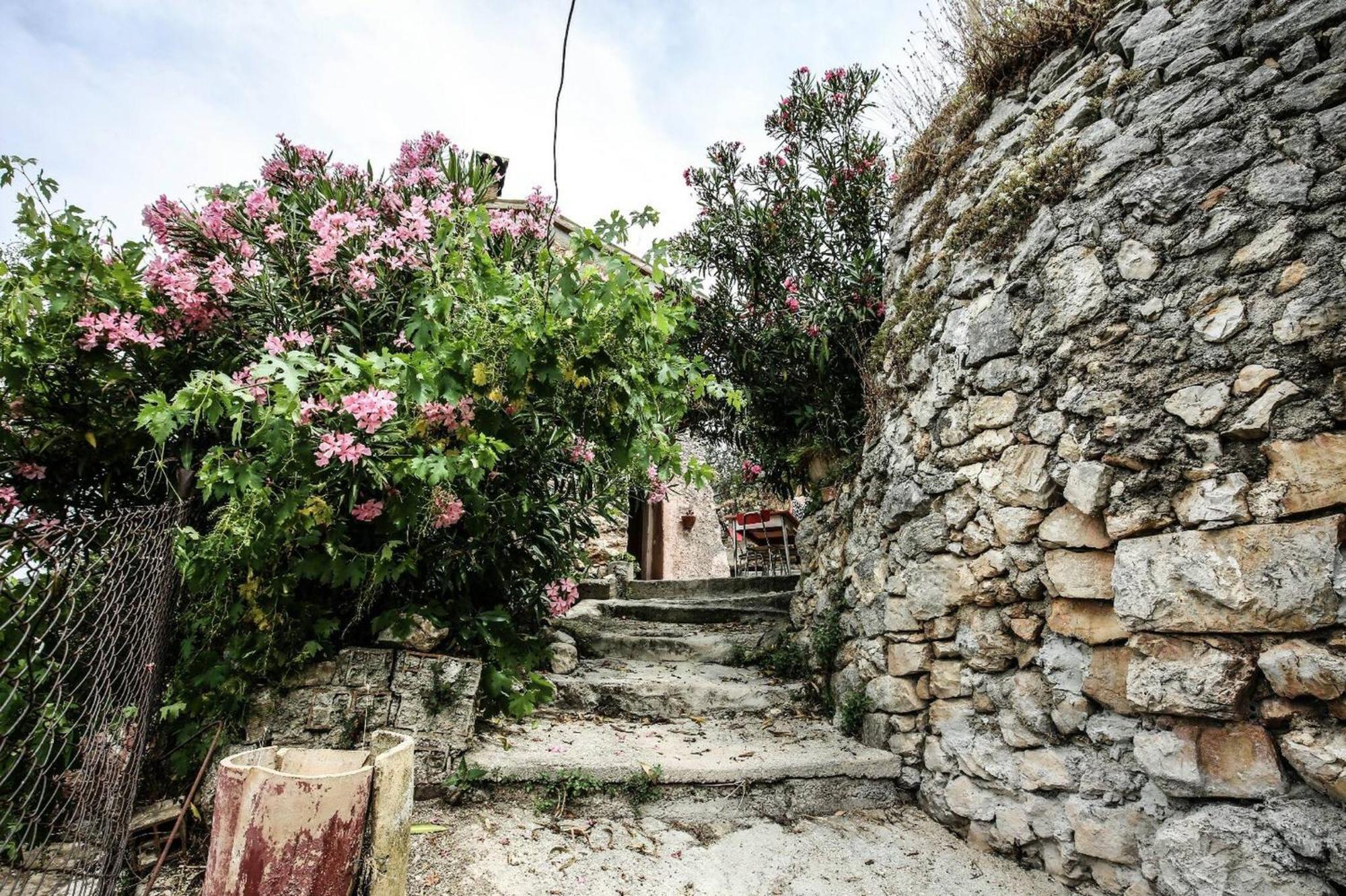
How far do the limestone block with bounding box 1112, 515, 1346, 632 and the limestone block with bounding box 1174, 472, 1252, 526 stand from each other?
33mm

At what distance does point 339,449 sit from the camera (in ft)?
6.47

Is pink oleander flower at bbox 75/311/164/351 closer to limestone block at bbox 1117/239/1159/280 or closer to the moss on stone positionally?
the moss on stone

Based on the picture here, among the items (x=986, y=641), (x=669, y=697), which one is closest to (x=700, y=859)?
(x=669, y=697)

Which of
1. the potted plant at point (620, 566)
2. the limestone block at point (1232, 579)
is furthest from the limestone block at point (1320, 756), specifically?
the potted plant at point (620, 566)

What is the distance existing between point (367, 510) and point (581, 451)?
1041mm

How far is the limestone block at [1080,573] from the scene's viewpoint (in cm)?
191

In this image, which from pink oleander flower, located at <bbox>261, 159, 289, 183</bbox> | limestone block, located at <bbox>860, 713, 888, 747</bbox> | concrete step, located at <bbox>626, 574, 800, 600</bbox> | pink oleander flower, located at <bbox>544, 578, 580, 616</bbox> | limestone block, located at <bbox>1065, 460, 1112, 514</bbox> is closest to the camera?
limestone block, located at <bbox>1065, 460, 1112, 514</bbox>

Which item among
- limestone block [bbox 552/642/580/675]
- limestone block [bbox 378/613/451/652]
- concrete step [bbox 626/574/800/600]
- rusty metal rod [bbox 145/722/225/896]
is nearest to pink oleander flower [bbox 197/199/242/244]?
limestone block [bbox 378/613/451/652]

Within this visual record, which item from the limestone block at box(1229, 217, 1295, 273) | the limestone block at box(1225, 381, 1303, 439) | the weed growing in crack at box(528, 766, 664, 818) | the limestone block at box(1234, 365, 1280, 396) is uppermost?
the limestone block at box(1229, 217, 1295, 273)

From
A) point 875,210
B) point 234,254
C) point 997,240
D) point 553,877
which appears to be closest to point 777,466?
point 875,210

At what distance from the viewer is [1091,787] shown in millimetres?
1901

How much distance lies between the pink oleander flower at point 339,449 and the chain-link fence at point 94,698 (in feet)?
1.80

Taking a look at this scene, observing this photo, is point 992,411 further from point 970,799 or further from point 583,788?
point 583,788

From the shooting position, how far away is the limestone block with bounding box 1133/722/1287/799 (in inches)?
60.8
